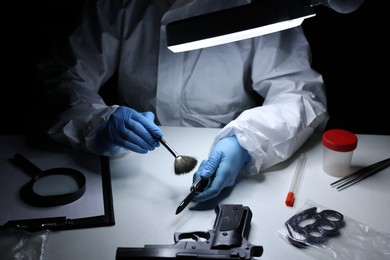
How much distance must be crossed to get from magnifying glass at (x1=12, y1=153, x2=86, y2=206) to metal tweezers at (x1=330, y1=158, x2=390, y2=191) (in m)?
0.84

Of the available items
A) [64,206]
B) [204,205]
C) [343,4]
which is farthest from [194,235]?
[343,4]

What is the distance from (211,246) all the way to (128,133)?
0.57m

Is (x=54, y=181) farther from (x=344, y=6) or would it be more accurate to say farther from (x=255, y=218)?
(x=344, y=6)

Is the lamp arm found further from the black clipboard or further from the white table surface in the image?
the black clipboard

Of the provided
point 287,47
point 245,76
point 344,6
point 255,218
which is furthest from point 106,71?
point 344,6

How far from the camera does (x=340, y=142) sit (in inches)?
55.0

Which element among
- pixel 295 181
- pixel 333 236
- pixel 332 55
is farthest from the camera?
pixel 332 55

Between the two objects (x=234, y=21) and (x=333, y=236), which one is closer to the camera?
(x=234, y=21)

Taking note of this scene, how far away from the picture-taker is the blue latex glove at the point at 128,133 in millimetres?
1493

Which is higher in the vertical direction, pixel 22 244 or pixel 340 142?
pixel 340 142

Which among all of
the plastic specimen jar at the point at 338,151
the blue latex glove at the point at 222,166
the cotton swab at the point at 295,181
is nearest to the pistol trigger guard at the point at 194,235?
the blue latex glove at the point at 222,166

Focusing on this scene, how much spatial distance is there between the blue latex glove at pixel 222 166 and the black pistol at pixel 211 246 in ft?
0.52

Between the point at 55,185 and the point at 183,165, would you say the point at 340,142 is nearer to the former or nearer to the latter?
the point at 183,165

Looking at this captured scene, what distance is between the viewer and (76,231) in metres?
1.22
